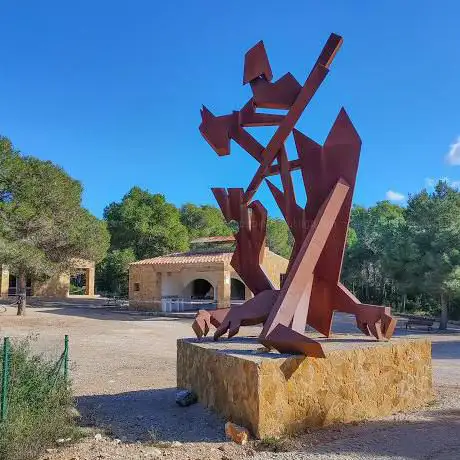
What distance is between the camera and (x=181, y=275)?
94.6 feet

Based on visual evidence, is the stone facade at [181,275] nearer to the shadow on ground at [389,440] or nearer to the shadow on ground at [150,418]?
the shadow on ground at [150,418]

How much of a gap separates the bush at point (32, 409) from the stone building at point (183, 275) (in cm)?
1773

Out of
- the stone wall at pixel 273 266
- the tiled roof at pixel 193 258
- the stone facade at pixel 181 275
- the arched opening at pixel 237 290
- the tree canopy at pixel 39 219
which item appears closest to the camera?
the tree canopy at pixel 39 219

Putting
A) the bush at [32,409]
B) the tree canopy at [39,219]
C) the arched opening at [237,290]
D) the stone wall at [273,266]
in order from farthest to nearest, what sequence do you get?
the arched opening at [237,290] → the stone wall at [273,266] → the tree canopy at [39,219] → the bush at [32,409]

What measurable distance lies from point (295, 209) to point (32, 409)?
176 inches

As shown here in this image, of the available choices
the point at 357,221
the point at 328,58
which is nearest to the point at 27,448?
Answer: the point at 328,58

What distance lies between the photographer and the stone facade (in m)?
24.4

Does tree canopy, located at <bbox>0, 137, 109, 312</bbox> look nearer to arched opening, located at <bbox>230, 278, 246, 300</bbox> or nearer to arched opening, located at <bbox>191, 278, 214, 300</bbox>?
arched opening, located at <bbox>191, 278, 214, 300</bbox>

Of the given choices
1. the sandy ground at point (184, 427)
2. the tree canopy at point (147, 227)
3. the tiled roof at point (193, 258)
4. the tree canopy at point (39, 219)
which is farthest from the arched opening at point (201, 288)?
the sandy ground at point (184, 427)

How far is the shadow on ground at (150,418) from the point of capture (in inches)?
225

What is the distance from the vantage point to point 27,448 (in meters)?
4.77

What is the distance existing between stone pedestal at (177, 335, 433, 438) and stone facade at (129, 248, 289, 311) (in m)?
16.9

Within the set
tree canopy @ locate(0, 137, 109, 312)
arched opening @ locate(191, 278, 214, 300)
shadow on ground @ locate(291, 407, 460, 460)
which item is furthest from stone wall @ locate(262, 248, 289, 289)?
shadow on ground @ locate(291, 407, 460, 460)

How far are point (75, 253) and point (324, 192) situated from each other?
19.4 metres
